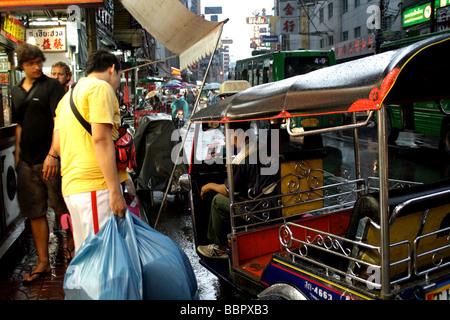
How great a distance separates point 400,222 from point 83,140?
2107 mm

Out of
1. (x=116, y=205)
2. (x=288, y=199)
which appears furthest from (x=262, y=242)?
(x=116, y=205)

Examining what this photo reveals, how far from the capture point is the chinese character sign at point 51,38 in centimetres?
977

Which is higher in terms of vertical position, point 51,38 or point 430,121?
point 51,38

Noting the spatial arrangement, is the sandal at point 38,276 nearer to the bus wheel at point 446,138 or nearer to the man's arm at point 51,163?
the man's arm at point 51,163

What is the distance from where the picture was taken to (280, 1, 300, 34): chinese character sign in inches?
1213

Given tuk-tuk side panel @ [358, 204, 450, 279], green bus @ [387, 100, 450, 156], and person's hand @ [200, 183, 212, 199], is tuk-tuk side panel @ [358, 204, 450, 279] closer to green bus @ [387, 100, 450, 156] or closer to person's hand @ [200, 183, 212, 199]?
person's hand @ [200, 183, 212, 199]

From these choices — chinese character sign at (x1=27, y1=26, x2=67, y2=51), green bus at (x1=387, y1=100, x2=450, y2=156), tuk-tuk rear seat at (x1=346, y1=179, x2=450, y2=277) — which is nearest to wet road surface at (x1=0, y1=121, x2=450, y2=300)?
green bus at (x1=387, y1=100, x2=450, y2=156)

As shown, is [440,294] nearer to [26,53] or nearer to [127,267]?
[127,267]

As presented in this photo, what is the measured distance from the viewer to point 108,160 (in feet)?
8.23

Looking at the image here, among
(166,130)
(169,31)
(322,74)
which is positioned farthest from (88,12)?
(322,74)

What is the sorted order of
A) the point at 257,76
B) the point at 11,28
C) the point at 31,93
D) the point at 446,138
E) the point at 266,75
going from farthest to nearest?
the point at 257,76
the point at 266,75
the point at 446,138
the point at 11,28
the point at 31,93

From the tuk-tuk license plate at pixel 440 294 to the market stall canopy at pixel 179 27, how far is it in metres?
3.32

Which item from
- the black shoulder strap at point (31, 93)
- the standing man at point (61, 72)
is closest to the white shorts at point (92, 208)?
the black shoulder strap at point (31, 93)
